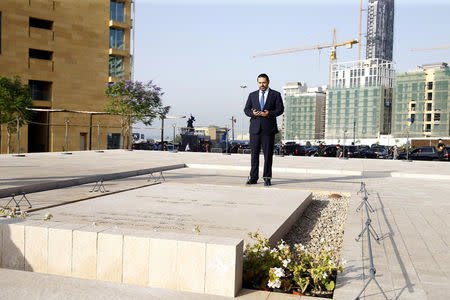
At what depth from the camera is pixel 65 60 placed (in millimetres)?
38250

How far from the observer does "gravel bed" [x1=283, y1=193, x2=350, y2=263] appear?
193 inches

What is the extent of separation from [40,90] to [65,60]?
3.49 metres

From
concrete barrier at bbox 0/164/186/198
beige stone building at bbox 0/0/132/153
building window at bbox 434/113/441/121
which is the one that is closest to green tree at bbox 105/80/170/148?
beige stone building at bbox 0/0/132/153

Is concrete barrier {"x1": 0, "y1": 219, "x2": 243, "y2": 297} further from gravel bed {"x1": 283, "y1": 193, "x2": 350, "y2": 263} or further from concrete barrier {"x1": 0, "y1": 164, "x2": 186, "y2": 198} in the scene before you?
concrete barrier {"x1": 0, "y1": 164, "x2": 186, "y2": 198}

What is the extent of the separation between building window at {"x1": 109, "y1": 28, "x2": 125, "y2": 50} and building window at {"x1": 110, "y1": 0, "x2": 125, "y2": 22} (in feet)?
3.54

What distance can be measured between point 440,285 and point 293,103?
145981 mm

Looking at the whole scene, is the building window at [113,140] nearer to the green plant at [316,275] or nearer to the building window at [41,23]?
the building window at [41,23]

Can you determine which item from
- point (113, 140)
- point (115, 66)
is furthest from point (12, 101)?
point (115, 66)

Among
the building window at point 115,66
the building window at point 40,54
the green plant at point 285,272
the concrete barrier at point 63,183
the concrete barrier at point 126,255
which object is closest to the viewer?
the concrete barrier at point 126,255

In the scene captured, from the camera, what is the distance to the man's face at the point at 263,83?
8.66 metres

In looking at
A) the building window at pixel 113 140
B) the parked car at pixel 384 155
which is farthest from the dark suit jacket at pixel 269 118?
the building window at pixel 113 140

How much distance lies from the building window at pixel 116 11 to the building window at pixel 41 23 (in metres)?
6.11

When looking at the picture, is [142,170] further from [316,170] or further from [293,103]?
[293,103]

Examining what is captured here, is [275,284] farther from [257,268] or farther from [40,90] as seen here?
[40,90]
